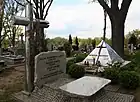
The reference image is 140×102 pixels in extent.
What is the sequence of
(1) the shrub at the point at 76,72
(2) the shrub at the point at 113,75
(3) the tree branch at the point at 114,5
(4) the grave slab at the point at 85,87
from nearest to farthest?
(4) the grave slab at the point at 85,87 < (2) the shrub at the point at 113,75 < (1) the shrub at the point at 76,72 < (3) the tree branch at the point at 114,5

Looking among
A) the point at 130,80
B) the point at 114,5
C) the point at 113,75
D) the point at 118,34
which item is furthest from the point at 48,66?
the point at 114,5

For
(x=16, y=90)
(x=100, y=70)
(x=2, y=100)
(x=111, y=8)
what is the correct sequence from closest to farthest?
(x=2, y=100) < (x=16, y=90) < (x=100, y=70) < (x=111, y=8)

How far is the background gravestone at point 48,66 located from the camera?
5402mm

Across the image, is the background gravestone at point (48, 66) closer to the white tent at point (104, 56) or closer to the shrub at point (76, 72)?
the shrub at point (76, 72)

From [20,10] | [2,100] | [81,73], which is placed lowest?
[2,100]

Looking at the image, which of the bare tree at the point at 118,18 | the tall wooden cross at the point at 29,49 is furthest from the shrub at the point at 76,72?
the bare tree at the point at 118,18

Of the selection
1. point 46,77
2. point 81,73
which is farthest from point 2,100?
point 81,73

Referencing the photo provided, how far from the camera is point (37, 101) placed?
5215 millimetres

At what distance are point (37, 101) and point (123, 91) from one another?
277 cm

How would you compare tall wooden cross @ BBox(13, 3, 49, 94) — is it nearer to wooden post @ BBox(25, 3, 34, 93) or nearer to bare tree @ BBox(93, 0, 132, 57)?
wooden post @ BBox(25, 3, 34, 93)

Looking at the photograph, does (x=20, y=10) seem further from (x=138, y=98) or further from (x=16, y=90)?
(x=138, y=98)

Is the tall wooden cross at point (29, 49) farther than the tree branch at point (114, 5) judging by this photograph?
No

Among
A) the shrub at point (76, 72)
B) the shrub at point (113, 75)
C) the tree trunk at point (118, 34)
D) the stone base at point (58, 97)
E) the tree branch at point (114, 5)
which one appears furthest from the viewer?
the tree branch at point (114, 5)

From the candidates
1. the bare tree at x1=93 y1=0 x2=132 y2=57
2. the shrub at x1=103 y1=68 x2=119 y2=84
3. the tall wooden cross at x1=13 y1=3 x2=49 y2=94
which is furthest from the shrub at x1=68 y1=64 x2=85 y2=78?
the bare tree at x1=93 y1=0 x2=132 y2=57
